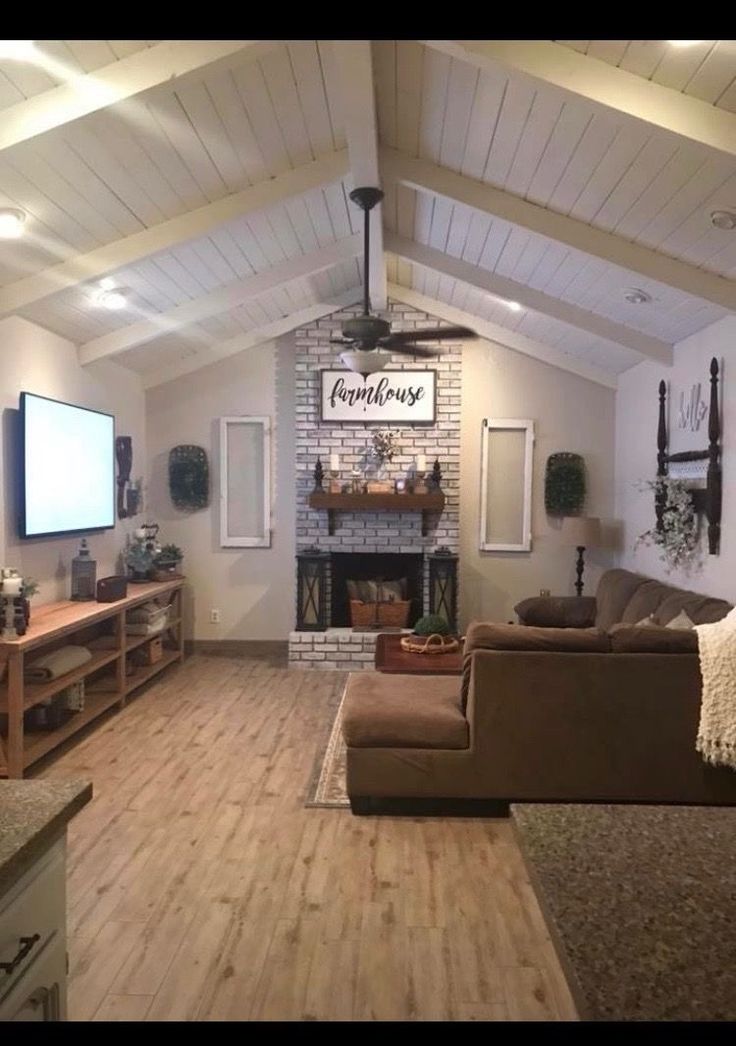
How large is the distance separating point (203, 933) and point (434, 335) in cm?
462

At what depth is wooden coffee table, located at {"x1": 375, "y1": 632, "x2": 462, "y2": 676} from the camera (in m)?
4.61

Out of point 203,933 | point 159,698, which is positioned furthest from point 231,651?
point 203,933

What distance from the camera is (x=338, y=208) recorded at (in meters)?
4.91

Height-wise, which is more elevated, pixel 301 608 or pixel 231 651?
pixel 301 608

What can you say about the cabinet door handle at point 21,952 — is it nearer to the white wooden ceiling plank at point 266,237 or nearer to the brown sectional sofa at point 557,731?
the brown sectional sofa at point 557,731

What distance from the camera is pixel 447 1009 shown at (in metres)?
2.21

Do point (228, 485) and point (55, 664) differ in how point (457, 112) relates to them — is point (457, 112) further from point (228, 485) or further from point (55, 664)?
point (228, 485)

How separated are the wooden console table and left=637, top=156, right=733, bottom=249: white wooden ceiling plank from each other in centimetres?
375

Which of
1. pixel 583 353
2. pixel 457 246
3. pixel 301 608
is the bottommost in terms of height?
pixel 301 608

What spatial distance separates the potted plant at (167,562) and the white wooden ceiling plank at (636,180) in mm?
4234

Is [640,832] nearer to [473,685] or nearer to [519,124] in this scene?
[473,685]

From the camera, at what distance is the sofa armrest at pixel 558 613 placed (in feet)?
20.7

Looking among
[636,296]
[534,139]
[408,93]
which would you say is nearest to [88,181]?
[408,93]

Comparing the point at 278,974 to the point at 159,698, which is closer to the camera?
the point at 278,974
